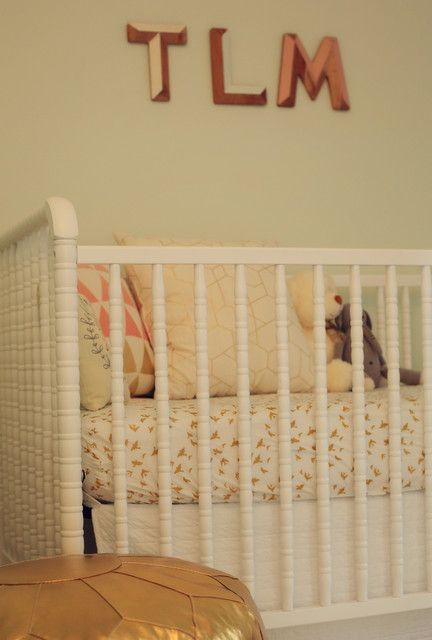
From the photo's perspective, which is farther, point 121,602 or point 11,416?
point 11,416

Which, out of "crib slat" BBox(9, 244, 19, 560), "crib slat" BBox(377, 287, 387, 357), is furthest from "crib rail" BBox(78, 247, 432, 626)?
"crib slat" BBox(377, 287, 387, 357)

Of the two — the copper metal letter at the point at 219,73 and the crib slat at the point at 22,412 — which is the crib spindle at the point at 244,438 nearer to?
the crib slat at the point at 22,412

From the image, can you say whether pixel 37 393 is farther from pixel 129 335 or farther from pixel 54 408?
pixel 129 335

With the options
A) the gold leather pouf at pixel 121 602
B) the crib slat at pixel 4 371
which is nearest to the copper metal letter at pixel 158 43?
the crib slat at pixel 4 371

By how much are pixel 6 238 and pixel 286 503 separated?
793 mm

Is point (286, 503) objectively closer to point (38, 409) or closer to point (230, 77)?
point (38, 409)

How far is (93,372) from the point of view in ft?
5.66

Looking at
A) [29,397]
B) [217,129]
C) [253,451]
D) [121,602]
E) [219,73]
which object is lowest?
[121,602]

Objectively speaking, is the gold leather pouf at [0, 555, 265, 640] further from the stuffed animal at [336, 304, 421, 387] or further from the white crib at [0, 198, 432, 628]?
the stuffed animal at [336, 304, 421, 387]

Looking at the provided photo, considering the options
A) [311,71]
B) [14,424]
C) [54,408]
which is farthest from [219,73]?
[54,408]

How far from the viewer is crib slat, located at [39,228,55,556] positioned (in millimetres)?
1602

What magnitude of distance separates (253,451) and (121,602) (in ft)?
1.93

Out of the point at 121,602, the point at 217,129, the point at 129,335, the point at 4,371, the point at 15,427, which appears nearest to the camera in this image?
the point at 121,602

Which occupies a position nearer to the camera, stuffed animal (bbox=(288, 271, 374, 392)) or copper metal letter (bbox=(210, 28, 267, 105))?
stuffed animal (bbox=(288, 271, 374, 392))
